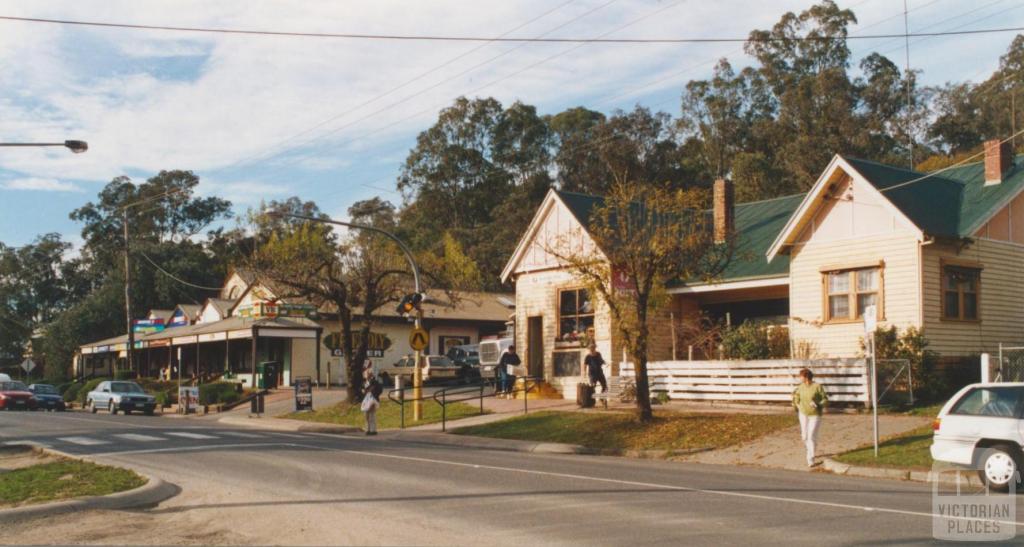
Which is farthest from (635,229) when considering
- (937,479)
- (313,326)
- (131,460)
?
(313,326)

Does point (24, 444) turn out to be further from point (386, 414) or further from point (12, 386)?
point (12, 386)

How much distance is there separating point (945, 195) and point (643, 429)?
10991 mm

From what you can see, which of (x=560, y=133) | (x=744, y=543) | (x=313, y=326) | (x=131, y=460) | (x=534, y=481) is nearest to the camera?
(x=744, y=543)

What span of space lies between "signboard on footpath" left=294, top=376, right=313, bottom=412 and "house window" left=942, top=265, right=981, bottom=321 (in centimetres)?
2149

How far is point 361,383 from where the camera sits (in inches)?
1390

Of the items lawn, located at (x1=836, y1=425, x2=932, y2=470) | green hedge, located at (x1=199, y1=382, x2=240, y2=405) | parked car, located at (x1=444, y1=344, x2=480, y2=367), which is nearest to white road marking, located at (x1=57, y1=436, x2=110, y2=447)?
lawn, located at (x1=836, y1=425, x2=932, y2=470)

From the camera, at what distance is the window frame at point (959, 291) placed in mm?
25094

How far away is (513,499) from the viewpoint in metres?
12.8

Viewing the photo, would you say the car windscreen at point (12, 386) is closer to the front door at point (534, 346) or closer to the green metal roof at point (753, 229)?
the front door at point (534, 346)

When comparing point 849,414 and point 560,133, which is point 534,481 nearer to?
point 849,414

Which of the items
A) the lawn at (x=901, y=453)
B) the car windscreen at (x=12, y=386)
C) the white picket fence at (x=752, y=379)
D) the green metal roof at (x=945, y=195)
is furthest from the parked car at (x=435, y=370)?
the lawn at (x=901, y=453)

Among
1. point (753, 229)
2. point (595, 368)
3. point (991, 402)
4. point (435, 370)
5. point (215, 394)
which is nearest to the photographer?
point (991, 402)

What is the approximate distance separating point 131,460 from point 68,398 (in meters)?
38.9

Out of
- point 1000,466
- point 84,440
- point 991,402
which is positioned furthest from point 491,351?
point 1000,466
